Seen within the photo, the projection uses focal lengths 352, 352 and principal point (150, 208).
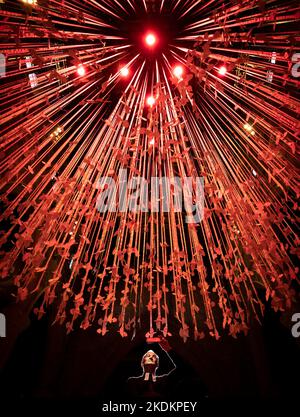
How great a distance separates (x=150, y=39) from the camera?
62.8 inches

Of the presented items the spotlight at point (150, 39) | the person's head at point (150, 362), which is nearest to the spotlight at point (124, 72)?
the spotlight at point (150, 39)

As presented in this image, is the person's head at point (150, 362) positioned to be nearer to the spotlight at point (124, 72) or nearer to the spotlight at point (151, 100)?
the spotlight at point (151, 100)

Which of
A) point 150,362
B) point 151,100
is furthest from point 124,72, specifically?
point 150,362

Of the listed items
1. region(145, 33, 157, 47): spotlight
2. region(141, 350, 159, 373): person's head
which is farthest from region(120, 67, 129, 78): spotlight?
region(141, 350, 159, 373): person's head

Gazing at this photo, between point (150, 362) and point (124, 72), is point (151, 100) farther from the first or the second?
point (150, 362)

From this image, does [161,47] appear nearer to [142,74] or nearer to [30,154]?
[142,74]

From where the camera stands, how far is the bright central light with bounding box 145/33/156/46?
159cm

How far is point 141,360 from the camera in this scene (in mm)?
5418

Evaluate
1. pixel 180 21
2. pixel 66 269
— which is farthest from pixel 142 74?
pixel 66 269

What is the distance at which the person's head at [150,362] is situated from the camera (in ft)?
16.7

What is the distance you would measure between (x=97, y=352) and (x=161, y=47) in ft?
14.8
